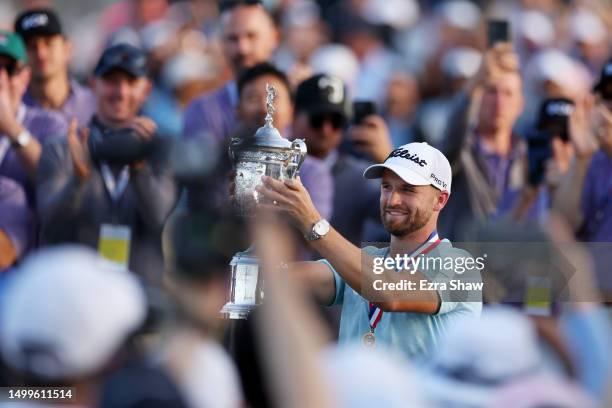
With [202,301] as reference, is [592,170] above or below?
above

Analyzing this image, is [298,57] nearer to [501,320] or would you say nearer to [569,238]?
[569,238]

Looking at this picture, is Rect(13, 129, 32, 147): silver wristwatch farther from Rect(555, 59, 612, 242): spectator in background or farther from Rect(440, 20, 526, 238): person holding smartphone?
Rect(555, 59, 612, 242): spectator in background

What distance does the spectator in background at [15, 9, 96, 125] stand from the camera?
19.1 ft

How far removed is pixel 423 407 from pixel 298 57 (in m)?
4.87

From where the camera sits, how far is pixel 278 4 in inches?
303

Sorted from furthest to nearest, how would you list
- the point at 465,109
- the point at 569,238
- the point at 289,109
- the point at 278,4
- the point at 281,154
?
the point at 278,4 → the point at 465,109 → the point at 289,109 → the point at 569,238 → the point at 281,154

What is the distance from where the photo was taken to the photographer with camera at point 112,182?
491 cm

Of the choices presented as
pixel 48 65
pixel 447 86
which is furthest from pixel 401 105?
pixel 48 65

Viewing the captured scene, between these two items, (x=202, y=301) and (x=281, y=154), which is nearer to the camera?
(x=202, y=301)

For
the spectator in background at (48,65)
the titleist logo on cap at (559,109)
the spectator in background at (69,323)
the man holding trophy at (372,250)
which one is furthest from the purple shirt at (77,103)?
the spectator in background at (69,323)

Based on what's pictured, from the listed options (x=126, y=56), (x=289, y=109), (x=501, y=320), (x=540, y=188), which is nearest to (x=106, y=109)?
(x=126, y=56)

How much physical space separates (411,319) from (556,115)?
2.27 m

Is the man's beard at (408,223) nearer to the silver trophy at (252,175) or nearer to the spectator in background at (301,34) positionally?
the silver trophy at (252,175)

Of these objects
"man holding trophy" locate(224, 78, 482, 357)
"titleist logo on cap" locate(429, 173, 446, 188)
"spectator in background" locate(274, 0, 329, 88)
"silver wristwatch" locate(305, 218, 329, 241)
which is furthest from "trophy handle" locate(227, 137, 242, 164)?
"spectator in background" locate(274, 0, 329, 88)
